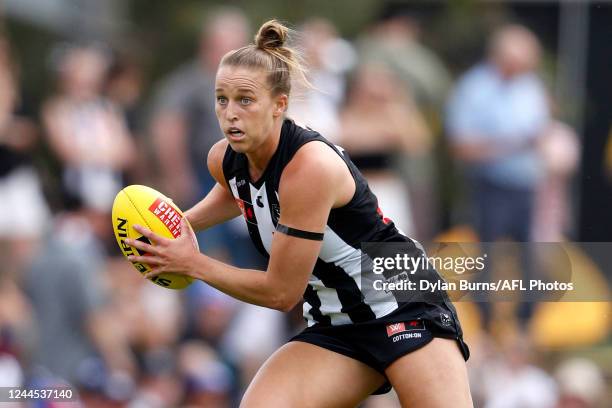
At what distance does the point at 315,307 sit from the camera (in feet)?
16.8

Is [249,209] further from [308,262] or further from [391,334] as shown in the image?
[391,334]

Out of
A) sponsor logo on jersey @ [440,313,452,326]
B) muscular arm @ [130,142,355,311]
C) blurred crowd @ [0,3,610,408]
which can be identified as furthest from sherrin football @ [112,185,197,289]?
blurred crowd @ [0,3,610,408]

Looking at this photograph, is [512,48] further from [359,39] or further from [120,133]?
[120,133]

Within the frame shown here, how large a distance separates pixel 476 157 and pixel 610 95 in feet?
4.95

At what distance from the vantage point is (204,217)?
5.39 m

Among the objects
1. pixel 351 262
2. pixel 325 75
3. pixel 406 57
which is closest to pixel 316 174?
pixel 351 262

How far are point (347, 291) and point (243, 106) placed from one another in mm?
931

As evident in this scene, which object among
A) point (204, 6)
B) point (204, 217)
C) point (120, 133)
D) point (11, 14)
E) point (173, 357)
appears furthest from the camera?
point (204, 6)

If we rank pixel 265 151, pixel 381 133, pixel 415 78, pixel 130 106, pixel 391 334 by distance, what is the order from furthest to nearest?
pixel 130 106 → pixel 415 78 → pixel 381 133 → pixel 391 334 → pixel 265 151

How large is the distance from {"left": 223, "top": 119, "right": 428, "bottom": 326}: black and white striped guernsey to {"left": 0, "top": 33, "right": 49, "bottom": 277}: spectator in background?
4144mm

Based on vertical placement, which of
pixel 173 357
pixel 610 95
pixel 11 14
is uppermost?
pixel 11 14

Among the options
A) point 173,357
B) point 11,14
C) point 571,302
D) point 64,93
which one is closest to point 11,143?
point 64,93

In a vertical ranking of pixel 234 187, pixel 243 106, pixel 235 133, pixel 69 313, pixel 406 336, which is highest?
pixel 243 106

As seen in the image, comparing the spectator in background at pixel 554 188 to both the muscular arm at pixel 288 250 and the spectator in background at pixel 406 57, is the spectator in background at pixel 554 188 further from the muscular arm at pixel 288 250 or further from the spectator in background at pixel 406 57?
the muscular arm at pixel 288 250
